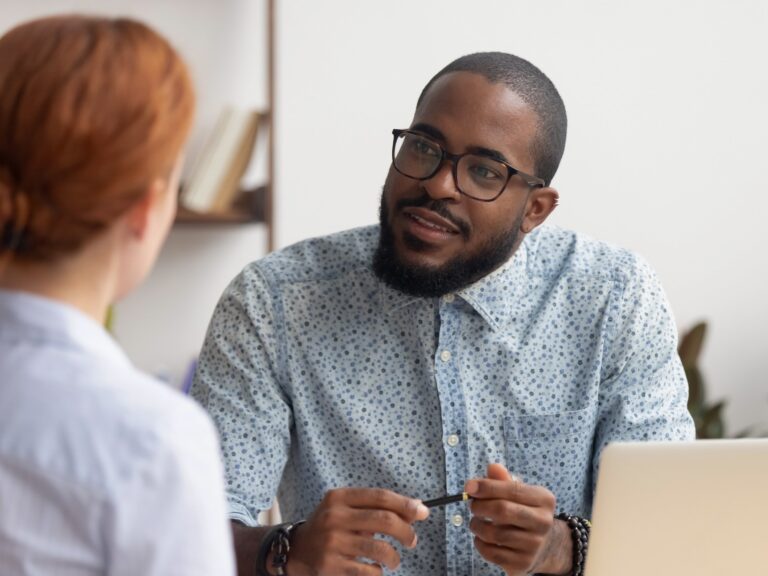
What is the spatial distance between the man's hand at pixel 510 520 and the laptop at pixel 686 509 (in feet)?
0.85

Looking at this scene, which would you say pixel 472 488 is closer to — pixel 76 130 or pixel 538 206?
pixel 538 206

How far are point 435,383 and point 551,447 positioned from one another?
0.18 meters

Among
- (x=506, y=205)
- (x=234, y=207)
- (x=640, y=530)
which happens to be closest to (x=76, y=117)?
(x=640, y=530)

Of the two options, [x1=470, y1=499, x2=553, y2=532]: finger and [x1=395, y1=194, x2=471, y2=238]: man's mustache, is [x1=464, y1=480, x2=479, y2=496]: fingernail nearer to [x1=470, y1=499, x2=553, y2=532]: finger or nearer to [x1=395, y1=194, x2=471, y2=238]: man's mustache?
[x1=470, y1=499, x2=553, y2=532]: finger

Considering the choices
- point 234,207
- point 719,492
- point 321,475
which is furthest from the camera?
point 234,207

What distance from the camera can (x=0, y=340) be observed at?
82 centimetres

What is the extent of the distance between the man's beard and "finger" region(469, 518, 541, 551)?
0.38m

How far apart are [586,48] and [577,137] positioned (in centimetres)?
22

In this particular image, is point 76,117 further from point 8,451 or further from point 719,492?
point 719,492

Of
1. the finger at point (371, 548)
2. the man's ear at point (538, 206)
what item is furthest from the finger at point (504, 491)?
the man's ear at point (538, 206)

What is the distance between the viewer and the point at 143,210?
84 cm

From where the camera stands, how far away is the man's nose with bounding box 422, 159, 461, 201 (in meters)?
1.57

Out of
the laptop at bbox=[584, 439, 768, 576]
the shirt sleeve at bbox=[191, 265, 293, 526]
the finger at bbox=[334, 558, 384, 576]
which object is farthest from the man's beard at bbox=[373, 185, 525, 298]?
the laptop at bbox=[584, 439, 768, 576]

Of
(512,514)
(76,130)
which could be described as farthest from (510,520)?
(76,130)
